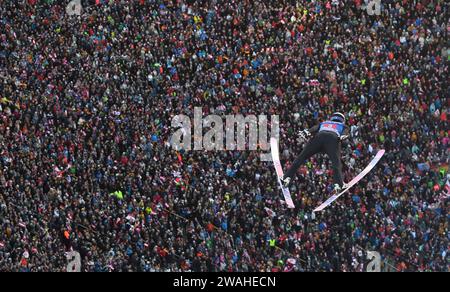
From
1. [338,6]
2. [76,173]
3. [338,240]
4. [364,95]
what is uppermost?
[338,6]

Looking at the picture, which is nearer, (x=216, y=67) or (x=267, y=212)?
(x=267, y=212)

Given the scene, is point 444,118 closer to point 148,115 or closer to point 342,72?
point 342,72

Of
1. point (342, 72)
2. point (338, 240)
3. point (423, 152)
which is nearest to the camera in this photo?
point (338, 240)

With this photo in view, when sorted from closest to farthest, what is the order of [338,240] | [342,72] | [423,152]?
[338,240], [423,152], [342,72]

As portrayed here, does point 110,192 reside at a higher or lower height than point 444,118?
lower

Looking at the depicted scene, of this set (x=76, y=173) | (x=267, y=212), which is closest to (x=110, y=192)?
(x=76, y=173)

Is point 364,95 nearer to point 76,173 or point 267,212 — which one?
point 267,212
